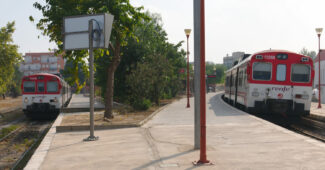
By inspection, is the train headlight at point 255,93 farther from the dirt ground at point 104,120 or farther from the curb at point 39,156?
the curb at point 39,156

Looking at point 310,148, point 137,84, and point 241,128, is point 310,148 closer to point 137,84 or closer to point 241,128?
point 241,128

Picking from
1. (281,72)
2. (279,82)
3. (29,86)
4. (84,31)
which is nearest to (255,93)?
(279,82)

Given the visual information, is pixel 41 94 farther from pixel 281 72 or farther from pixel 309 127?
pixel 309 127

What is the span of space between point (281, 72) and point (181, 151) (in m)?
10.3

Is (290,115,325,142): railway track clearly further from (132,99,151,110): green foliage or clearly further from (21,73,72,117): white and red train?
(21,73,72,117): white and red train

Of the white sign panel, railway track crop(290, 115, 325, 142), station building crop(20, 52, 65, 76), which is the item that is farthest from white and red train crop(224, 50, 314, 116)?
station building crop(20, 52, 65, 76)

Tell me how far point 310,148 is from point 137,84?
14.9 metres

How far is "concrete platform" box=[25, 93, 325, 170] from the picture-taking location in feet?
19.9

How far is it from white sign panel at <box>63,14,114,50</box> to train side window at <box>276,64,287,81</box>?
9.32m

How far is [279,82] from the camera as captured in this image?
15.9m

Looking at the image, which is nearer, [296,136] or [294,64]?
[296,136]

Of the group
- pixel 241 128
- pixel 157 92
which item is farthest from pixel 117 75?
pixel 241 128

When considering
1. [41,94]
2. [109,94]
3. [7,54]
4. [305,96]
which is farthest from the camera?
[7,54]

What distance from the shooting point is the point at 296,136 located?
29.5 ft
